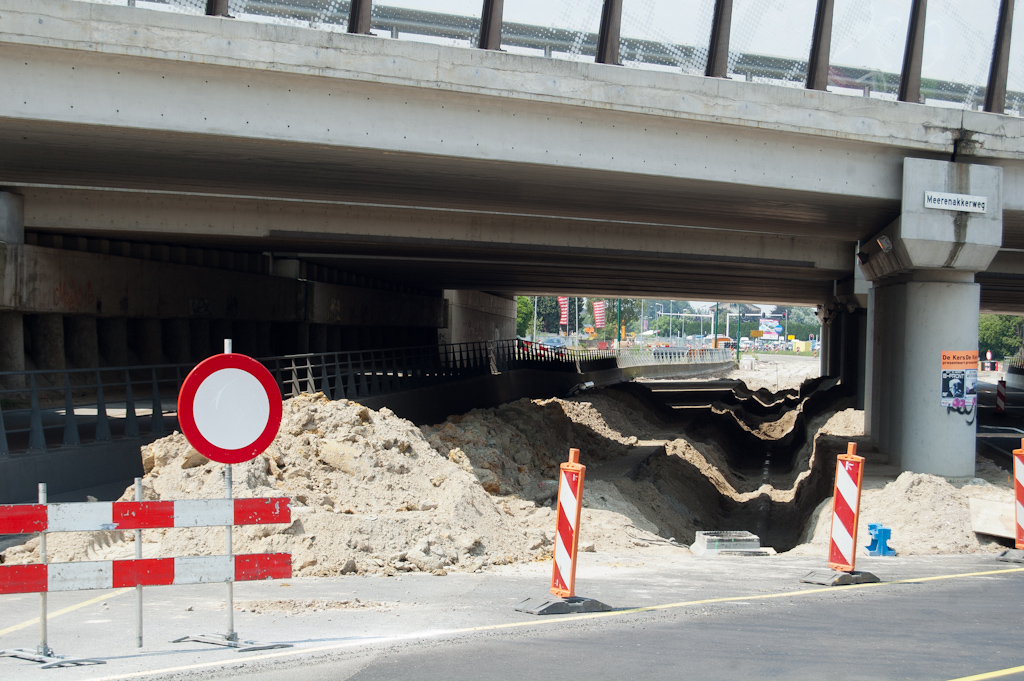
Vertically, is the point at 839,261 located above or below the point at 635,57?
below

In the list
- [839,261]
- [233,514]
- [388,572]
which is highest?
[839,261]

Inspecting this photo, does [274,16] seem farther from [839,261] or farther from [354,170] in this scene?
[839,261]

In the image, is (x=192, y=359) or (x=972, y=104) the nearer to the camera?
(x=972, y=104)

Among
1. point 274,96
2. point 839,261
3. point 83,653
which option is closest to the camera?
point 83,653

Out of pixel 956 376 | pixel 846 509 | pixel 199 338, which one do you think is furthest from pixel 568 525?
pixel 199 338

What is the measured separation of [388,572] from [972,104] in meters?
15.9

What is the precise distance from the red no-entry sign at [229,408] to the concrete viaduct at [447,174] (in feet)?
26.2

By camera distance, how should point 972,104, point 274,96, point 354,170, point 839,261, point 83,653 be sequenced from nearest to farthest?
1. point 83,653
2. point 274,96
3. point 354,170
4. point 972,104
5. point 839,261

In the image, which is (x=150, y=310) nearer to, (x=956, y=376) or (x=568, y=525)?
(x=568, y=525)

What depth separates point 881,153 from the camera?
16141 mm

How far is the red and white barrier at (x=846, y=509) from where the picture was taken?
8.88 metres

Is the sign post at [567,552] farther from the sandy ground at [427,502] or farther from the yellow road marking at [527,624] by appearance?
the sandy ground at [427,502]

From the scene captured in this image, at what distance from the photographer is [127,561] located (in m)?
6.04

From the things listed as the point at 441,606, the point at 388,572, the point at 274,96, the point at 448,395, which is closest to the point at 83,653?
the point at 441,606
